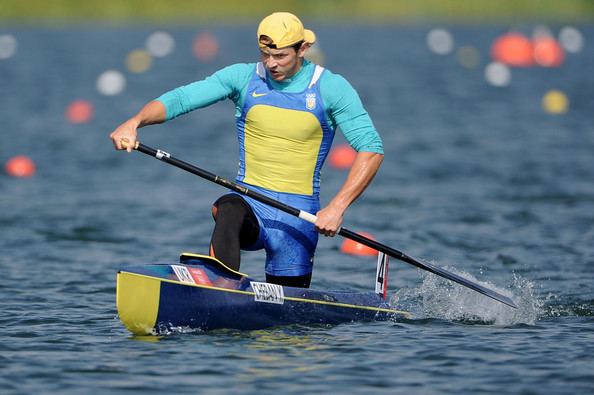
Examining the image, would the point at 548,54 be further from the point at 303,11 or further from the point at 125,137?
the point at 125,137

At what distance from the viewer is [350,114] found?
27.1 feet

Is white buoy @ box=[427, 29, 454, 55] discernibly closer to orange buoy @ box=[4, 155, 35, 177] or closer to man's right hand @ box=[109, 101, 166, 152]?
orange buoy @ box=[4, 155, 35, 177]

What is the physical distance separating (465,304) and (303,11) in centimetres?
5290

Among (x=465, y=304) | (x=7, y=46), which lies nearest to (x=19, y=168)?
(x=465, y=304)

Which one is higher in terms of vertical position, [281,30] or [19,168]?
[281,30]

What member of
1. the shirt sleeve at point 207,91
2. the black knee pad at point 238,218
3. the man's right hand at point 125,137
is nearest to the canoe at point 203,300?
A: the black knee pad at point 238,218

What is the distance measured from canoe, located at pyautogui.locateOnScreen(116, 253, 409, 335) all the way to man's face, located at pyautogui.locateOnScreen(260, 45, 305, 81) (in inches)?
51.0

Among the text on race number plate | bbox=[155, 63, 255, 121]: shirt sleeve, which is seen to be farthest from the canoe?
Answer: bbox=[155, 63, 255, 121]: shirt sleeve

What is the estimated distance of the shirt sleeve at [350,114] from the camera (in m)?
8.23

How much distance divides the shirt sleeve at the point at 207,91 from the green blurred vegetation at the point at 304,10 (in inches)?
2018

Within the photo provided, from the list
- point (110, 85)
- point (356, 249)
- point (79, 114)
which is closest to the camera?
point (356, 249)

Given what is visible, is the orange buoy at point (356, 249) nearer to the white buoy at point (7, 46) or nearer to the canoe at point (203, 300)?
the canoe at point (203, 300)

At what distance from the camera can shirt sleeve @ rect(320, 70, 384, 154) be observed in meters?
8.23

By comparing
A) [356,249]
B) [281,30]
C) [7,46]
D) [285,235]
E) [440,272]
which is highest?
[7,46]
